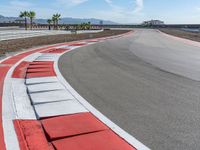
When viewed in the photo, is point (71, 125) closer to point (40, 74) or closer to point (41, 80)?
point (41, 80)

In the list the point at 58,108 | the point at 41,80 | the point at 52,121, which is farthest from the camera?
the point at 41,80

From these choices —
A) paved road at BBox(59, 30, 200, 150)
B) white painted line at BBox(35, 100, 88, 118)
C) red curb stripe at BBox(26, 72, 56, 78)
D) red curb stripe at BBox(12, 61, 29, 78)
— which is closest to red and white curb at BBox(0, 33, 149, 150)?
white painted line at BBox(35, 100, 88, 118)

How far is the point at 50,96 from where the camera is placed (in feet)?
22.8

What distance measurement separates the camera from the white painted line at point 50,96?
21.7 ft

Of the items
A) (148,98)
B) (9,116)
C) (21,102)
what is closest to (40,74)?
(21,102)

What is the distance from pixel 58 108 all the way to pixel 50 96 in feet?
3.20

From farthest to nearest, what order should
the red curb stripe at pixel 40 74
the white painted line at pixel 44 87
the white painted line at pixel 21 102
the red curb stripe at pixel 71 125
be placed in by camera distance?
the red curb stripe at pixel 40 74 → the white painted line at pixel 44 87 → the white painted line at pixel 21 102 → the red curb stripe at pixel 71 125

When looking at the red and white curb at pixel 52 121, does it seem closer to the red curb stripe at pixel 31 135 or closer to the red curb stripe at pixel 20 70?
the red curb stripe at pixel 31 135

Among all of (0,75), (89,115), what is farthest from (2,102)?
(0,75)

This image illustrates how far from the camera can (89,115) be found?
566 cm

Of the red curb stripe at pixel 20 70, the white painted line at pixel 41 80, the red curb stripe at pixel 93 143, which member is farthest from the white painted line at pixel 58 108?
the red curb stripe at pixel 20 70

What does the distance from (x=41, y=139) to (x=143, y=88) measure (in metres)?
4.11

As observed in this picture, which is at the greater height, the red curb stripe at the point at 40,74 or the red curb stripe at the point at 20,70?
the red curb stripe at the point at 40,74

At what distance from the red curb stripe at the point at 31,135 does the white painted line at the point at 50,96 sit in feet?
4.05
